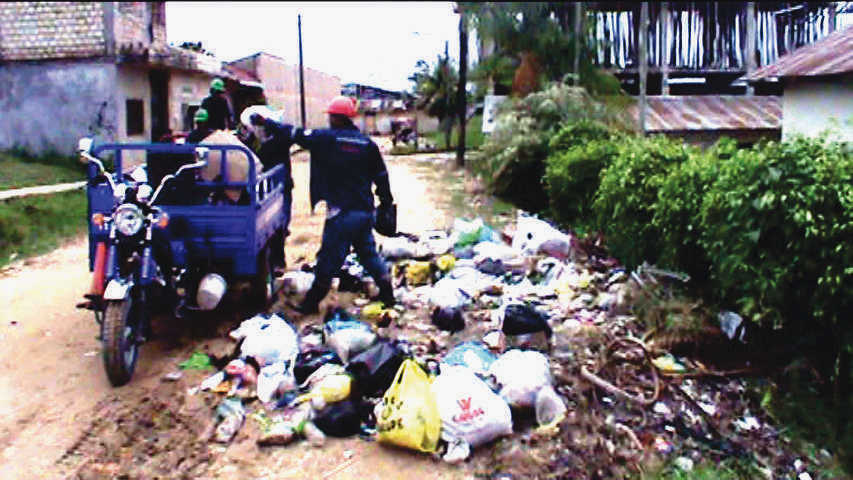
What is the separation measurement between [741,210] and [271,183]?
3.44m

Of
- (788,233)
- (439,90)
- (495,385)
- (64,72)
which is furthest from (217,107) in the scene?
(439,90)

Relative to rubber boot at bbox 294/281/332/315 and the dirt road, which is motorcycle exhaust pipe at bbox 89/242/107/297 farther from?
rubber boot at bbox 294/281/332/315

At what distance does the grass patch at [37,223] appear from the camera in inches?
351

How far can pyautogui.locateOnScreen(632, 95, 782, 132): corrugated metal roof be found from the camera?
607 inches

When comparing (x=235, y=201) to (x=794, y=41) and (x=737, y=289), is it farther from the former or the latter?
(x=794, y=41)

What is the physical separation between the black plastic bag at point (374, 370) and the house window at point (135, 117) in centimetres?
1270

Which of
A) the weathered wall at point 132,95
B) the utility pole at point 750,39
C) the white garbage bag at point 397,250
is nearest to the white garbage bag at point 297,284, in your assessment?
the white garbage bag at point 397,250

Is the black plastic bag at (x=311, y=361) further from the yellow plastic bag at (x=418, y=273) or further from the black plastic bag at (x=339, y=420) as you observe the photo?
the yellow plastic bag at (x=418, y=273)

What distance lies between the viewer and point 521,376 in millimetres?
4109

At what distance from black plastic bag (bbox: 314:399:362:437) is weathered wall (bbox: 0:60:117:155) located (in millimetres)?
12554

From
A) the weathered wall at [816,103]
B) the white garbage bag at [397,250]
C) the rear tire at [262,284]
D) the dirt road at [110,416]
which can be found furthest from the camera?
the weathered wall at [816,103]

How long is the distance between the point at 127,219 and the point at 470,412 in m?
2.26

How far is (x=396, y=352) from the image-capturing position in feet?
14.3

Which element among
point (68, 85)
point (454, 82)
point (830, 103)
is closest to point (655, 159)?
point (830, 103)
